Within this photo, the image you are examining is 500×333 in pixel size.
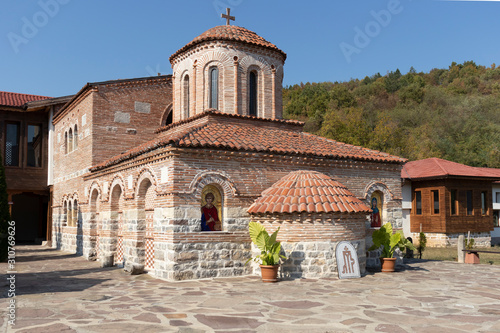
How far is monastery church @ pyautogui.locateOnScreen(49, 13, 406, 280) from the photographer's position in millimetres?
10156

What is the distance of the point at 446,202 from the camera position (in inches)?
904

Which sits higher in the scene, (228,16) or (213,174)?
(228,16)

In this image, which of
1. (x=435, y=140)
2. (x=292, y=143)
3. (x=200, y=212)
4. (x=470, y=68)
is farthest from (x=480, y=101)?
(x=200, y=212)

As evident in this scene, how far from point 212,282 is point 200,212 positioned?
170 centimetres

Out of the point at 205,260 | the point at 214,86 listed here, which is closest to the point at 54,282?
the point at 205,260

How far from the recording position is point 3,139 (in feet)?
66.9

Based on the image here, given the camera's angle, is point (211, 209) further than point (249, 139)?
No

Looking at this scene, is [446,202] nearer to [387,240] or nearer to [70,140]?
[387,240]

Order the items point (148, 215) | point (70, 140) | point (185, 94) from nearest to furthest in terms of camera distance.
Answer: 1. point (148, 215)
2. point (185, 94)
3. point (70, 140)

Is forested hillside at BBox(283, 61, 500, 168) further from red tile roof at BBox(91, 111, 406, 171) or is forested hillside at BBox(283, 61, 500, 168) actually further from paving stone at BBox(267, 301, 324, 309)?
paving stone at BBox(267, 301, 324, 309)

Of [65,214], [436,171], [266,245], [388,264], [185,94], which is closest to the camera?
[266,245]

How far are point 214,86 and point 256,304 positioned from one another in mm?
8324

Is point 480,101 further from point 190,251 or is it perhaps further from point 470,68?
point 190,251

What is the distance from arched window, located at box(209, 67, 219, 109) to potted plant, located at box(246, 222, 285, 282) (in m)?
5.34
